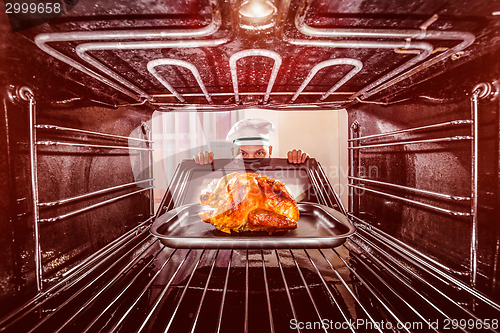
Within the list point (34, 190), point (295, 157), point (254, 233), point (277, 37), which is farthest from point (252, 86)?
Result: point (34, 190)

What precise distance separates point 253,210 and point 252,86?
2.11ft

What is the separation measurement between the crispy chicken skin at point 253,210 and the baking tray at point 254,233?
0.05 m

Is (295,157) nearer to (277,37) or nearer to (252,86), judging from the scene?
(252,86)

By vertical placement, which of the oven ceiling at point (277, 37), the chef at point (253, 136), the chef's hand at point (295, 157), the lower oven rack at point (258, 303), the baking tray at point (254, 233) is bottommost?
the lower oven rack at point (258, 303)

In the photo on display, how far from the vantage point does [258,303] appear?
745 mm

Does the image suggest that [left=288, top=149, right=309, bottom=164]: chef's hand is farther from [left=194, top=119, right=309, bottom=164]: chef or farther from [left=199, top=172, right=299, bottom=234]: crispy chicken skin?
[left=194, top=119, right=309, bottom=164]: chef

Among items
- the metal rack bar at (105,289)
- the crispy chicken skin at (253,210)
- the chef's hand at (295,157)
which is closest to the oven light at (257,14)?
Result: the crispy chicken skin at (253,210)

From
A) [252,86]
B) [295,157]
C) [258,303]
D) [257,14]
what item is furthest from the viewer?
[295,157]

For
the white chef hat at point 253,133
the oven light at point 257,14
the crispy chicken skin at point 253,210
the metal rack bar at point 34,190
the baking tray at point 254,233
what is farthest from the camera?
the white chef hat at point 253,133

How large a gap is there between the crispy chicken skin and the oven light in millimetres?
669

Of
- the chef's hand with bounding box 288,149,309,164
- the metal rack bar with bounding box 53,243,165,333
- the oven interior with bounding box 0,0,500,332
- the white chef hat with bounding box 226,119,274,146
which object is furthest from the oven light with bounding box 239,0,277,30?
the white chef hat with bounding box 226,119,274,146

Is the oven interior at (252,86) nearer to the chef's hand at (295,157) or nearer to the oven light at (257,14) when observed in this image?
the oven light at (257,14)

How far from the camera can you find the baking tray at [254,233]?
32.4 inches

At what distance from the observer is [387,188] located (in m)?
1.19
